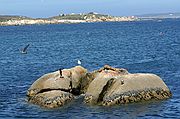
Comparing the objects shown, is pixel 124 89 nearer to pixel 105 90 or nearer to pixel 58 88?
pixel 105 90

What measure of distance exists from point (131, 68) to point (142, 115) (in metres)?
21.6

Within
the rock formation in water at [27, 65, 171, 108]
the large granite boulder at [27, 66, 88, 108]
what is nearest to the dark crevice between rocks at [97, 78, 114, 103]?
the rock formation in water at [27, 65, 171, 108]

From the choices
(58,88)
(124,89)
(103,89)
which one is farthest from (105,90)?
(58,88)

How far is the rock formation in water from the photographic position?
104 ft

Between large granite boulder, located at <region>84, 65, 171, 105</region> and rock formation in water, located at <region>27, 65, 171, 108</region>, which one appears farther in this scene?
rock formation in water, located at <region>27, 65, 171, 108</region>

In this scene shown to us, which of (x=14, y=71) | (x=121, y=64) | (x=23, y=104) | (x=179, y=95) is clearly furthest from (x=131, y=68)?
(x=23, y=104)

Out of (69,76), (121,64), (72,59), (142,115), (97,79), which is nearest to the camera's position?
(142,115)

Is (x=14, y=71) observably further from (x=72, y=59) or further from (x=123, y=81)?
(x=123, y=81)

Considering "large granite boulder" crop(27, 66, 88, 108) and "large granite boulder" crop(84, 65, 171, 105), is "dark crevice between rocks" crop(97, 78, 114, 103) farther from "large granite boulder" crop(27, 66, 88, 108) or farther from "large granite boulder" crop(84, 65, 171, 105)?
"large granite boulder" crop(27, 66, 88, 108)

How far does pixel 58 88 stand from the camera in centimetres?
3419

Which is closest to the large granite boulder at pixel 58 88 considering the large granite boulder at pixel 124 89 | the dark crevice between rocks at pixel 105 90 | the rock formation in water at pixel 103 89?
the rock formation in water at pixel 103 89

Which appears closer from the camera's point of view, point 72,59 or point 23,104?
point 23,104

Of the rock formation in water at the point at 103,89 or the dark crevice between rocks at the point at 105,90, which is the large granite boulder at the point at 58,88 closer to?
the rock formation in water at the point at 103,89

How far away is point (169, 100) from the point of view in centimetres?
3266
